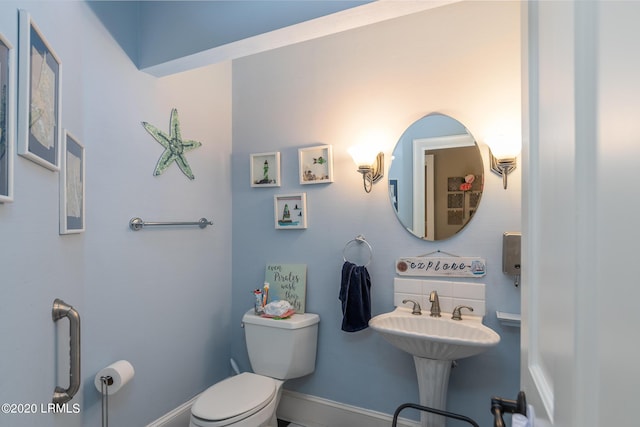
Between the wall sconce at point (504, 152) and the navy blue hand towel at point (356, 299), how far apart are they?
895 millimetres

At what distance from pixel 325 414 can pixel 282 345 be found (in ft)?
1.85

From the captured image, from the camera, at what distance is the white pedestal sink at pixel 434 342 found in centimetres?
155

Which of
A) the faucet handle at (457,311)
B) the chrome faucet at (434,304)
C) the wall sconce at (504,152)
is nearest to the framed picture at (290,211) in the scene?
the chrome faucet at (434,304)

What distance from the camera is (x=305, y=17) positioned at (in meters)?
1.42

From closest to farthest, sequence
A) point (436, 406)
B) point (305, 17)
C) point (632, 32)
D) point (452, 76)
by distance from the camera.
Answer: point (632, 32), point (305, 17), point (436, 406), point (452, 76)

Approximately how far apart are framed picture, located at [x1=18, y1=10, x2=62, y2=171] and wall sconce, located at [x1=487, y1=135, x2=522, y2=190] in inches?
71.5

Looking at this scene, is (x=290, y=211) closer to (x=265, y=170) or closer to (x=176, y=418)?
(x=265, y=170)

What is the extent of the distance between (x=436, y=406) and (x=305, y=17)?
6.19ft

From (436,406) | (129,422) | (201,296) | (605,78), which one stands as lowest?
(129,422)

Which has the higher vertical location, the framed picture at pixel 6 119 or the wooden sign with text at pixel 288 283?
the framed picture at pixel 6 119

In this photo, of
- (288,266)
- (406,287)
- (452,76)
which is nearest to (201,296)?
(288,266)

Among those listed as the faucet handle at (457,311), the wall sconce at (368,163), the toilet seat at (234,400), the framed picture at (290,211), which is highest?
the wall sconce at (368,163)

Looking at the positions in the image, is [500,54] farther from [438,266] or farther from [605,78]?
[605,78]

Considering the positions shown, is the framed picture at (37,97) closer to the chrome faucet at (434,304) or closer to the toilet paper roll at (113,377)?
the toilet paper roll at (113,377)
